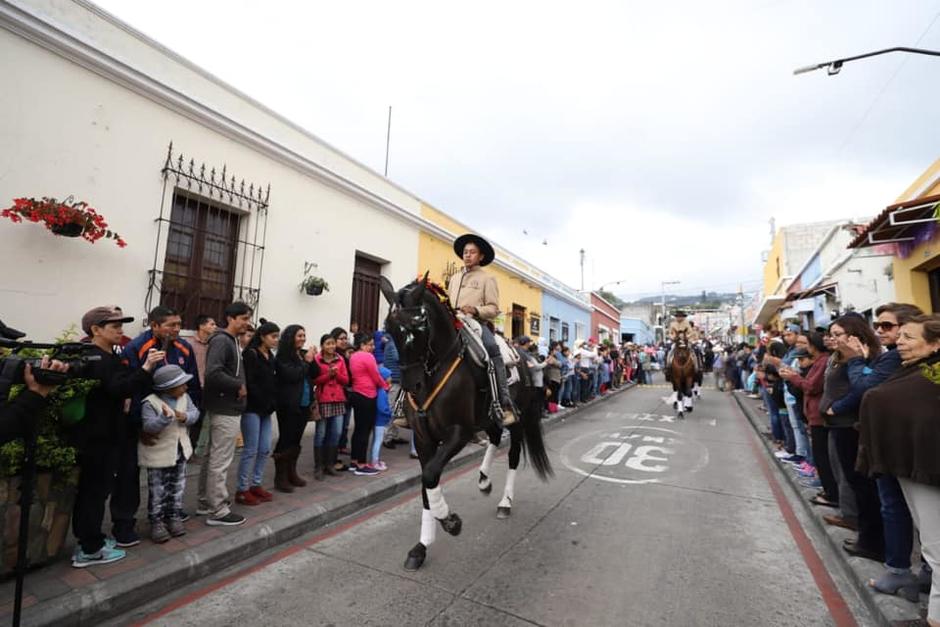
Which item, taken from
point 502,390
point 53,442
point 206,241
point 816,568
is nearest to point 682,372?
point 816,568

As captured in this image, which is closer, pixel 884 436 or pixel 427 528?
pixel 884 436

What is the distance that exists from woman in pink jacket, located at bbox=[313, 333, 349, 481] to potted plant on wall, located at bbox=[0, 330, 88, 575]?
252cm

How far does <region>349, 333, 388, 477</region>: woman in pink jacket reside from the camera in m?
5.87

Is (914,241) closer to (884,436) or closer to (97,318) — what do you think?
(884,436)

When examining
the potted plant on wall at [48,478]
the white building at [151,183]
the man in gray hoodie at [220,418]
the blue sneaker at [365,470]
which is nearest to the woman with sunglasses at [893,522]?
the blue sneaker at [365,470]

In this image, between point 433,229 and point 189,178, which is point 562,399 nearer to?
point 433,229

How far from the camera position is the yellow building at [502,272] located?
11719 mm

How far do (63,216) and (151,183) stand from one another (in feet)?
4.55

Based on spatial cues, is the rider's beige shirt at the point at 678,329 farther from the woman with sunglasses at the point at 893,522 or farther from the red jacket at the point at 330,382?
the red jacket at the point at 330,382

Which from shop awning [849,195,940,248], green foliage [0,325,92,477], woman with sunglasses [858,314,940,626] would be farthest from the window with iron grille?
shop awning [849,195,940,248]

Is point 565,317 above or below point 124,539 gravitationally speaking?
above

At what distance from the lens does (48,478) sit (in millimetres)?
3104

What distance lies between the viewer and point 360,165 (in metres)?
9.54

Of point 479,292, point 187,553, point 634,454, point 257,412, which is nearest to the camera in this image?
point 187,553
